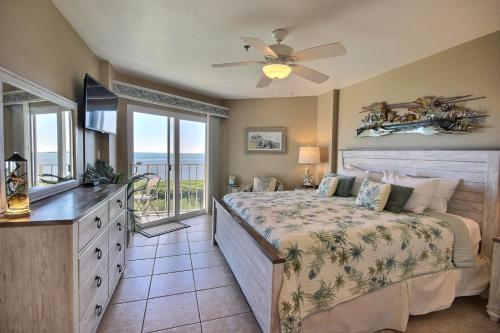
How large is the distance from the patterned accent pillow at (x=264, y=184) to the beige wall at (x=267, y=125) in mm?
296

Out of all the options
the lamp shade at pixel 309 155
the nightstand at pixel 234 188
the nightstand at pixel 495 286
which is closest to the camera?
the nightstand at pixel 495 286

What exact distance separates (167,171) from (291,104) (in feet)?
9.03

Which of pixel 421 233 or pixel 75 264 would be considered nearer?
pixel 75 264

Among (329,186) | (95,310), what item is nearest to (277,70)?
(329,186)

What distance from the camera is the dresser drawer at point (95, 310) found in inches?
61.7

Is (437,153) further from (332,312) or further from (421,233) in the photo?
(332,312)

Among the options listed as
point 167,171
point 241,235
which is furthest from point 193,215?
point 241,235

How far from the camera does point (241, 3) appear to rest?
1968 mm

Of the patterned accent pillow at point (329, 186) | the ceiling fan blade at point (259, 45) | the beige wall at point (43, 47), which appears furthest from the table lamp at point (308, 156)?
the beige wall at point (43, 47)

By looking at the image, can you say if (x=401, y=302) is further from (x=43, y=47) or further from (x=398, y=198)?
(x=43, y=47)

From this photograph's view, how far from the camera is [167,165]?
460 centimetres

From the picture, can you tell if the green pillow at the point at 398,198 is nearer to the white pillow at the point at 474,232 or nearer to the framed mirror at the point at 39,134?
the white pillow at the point at 474,232

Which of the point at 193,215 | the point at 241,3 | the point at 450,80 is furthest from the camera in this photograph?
A: the point at 193,215

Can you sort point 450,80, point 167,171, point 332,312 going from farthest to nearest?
point 167,171
point 450,80
point 332,312
